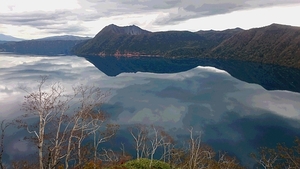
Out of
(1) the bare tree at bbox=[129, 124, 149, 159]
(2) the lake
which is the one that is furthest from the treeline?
(2) the lake

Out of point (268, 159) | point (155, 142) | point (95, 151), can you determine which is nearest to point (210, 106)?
point (155, 142)

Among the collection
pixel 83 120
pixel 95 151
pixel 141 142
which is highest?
pixel 83 120

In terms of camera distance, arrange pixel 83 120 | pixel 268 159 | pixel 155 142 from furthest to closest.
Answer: pixel 155 142 < pixel 268 159 < pixel 83 120

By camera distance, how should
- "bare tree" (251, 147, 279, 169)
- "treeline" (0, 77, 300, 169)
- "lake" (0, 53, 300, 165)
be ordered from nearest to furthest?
1. "treeline" (0, 77, 300, 169)
2. "bare tree" (251, 147, 279, 169)
3. "lake" (0, 53, 300, 165)

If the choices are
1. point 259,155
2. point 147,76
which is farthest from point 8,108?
point 147,76

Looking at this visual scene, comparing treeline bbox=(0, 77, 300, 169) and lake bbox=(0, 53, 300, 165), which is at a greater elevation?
treeline bbox=(0, 77, 300, 169)

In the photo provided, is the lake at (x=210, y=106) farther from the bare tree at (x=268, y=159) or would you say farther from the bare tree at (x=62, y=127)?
the bare tree at (x=62, y=127)

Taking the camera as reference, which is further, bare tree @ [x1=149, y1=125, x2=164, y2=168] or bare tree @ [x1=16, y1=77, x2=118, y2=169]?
bare tree @ [x1=149, y1=125, x2=164, y2=168]

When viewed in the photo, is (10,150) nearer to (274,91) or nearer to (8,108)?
(8,108)

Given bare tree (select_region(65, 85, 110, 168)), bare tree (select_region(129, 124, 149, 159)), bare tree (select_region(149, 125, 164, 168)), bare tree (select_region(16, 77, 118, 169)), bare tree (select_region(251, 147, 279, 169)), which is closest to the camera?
bare tree (select_region(16, 77, 118, 169))

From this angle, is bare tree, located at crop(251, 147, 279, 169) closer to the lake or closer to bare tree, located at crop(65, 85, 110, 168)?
the lake

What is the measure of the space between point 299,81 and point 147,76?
9012cm

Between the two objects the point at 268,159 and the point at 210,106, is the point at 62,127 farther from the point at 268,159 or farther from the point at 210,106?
the point at 210,106

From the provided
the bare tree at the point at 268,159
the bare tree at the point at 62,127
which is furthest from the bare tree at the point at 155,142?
the bare tree at the point at 268,159
